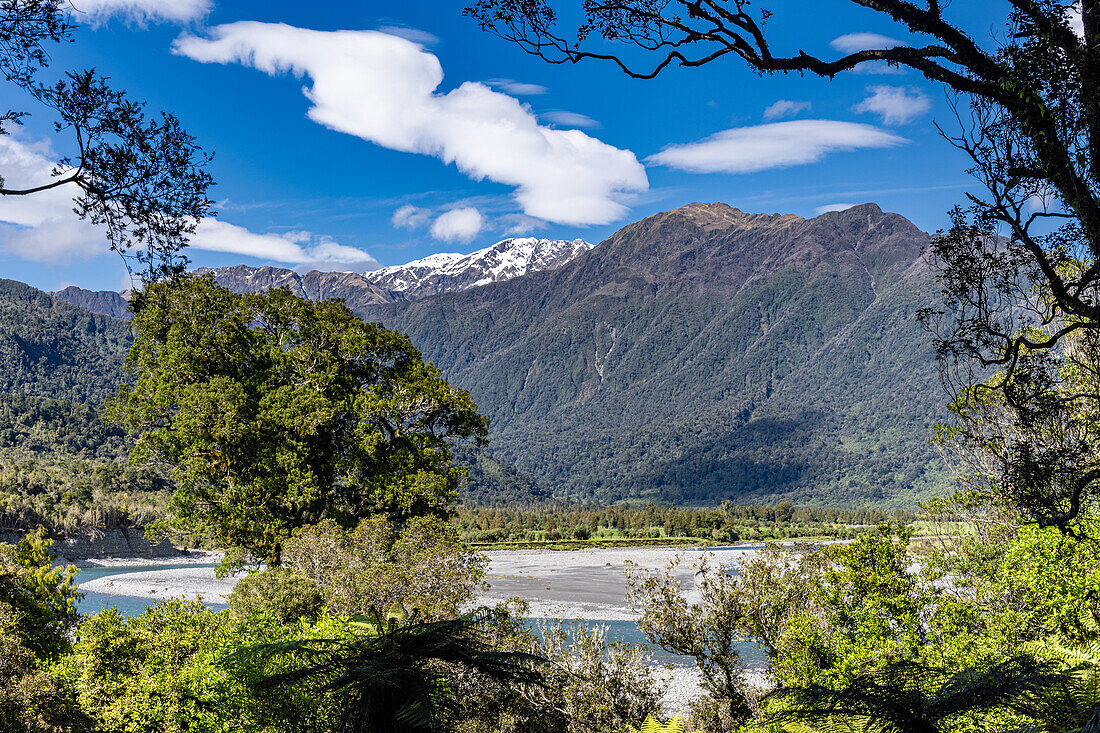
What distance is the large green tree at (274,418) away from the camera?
20.1 meters

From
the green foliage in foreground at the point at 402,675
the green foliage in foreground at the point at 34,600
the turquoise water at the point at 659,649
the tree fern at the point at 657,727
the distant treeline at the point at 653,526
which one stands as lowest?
the distant treeline at the point at 653,526

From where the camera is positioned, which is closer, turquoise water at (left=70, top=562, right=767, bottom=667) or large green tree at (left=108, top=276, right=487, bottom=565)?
large green tree at (left=108, top=276, right=487, bottom=565)

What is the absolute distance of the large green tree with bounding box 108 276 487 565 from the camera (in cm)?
2011

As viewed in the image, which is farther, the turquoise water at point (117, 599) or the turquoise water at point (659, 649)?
the turquoise water at point (117, 599)

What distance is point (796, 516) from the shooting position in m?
162

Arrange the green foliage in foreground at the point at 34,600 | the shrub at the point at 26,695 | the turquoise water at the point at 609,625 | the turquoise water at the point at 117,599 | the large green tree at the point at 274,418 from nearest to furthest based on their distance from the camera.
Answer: the shrub at the point at 26,695
the green foliage in foreground at the point at 34,600
the large green tree at the point at 274,418
the turquoise water at the point at 609,625
the turquoise water at the point at 117,599

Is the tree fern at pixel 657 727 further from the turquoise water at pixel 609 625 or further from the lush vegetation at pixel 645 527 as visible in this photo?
the lush vegetation at pixel 645 527

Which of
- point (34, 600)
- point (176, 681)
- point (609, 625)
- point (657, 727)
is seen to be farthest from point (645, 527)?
point (176, 681)

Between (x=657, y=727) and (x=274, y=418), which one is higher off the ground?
(x=274, y=418)

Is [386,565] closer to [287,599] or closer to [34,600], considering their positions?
[287,599]

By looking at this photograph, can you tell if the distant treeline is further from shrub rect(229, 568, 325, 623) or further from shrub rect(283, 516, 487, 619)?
shrub rect(283, 516, 487, 619)

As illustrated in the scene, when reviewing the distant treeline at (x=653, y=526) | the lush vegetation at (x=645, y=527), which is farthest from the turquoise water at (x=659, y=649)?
the distant treeline at (x=653, y=526)

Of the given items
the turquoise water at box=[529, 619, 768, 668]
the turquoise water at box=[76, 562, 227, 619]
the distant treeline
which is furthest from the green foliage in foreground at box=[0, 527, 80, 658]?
the distant treeline

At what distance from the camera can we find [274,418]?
19984 millimetres
